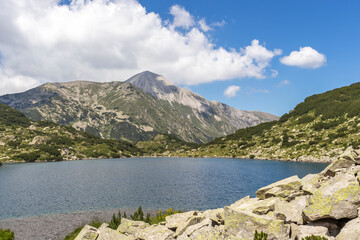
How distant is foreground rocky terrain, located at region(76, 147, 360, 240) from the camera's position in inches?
603

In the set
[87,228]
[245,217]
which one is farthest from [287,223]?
[87,228]

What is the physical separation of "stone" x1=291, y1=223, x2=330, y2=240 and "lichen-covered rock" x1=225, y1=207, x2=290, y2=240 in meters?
0.50

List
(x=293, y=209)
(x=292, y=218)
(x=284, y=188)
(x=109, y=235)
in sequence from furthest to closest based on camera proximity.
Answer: (x=284, y=188), (x=109, y=235), (x=293, y=209), (x=292, y=218)

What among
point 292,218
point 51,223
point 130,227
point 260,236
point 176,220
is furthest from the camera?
point 51,223

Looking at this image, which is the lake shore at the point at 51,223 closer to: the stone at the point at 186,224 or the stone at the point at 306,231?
the stone at the point at 186,224

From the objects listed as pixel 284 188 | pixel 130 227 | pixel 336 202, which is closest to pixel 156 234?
pixel 130 227

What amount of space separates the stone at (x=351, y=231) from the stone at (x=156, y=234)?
1378 cm

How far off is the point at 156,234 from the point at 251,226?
9.62 m

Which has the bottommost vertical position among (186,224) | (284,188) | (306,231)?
(186,224)

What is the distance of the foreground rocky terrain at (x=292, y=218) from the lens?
15320mm

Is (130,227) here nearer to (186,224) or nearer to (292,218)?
(186,224)

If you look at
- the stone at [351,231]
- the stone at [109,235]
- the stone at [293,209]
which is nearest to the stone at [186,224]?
the stone at [109,235]

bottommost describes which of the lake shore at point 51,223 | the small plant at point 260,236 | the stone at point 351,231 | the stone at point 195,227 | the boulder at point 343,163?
the lake shore at point 51,223

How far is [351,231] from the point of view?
1369cm
